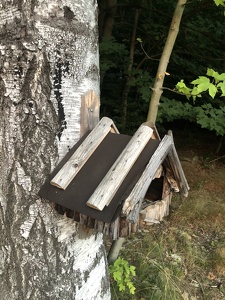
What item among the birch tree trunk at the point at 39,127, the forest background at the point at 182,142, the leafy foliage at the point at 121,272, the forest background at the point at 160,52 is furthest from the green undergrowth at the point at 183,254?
the birch tree trunk at the point at 39,127

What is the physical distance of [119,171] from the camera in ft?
4.50

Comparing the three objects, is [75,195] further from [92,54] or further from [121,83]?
[121,83]

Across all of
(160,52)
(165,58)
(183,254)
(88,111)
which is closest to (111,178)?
(88,111)

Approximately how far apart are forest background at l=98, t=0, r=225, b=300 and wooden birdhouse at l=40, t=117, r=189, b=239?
3.30 feet

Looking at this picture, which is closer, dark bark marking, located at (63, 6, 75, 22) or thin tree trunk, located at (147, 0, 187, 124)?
dark bark marking, located at (63, 6, 75, 22)

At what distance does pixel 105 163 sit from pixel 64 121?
0.88ft

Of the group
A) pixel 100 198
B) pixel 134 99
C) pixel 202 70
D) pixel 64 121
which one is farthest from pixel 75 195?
pixel 134 99

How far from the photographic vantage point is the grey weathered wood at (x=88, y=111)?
150 cm

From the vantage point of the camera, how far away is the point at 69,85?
1436 millimetres

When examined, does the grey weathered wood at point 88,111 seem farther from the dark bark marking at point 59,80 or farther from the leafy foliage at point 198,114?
the leafy foliage at point 198,114

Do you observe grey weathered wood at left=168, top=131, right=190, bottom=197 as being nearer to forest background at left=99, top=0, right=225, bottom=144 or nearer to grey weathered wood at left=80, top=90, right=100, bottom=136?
grey weathered wood at left=80, top=90, right=100, bottom=136

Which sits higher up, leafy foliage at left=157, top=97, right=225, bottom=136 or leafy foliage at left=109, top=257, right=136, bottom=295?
leafy foliage at left=157, top=97, right=225, bottom=136

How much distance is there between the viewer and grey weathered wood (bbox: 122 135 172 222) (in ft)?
4.12

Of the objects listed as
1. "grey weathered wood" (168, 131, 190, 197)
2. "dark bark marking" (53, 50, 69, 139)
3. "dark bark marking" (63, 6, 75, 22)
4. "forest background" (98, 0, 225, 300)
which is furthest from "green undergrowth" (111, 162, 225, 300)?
"dark bark marking" (63, 6, 75, 22)
